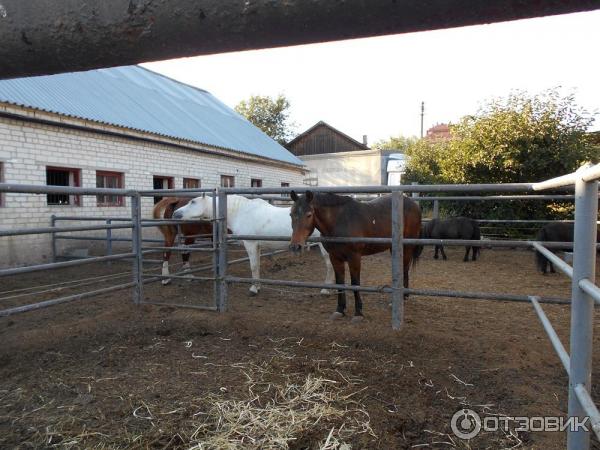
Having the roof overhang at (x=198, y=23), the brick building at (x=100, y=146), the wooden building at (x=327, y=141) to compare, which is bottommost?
the roof overhang at (x=198, y=23)

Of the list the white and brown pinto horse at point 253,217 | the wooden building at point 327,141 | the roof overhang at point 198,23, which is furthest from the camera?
the wooden building at point 327,141

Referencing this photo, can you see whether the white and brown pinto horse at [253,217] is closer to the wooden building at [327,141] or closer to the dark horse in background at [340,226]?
the dark horse in background at [340,226]

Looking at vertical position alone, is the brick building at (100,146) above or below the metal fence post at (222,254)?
above

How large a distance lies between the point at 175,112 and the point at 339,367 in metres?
13.3

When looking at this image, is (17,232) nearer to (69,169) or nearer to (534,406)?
(534,406)

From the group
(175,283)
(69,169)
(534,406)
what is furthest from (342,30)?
(69,169)

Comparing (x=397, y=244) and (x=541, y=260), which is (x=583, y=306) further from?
(x=541, y=260)

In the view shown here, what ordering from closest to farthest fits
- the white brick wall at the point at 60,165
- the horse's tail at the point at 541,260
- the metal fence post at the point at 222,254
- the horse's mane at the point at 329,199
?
the horse's mane at the point at 329,199, the metal fence post at the point at 222,254, the horse's tail at the point at 541,260, the white brick wall at the point at 60,165

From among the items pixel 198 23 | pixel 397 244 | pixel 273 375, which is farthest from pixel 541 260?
pixel 198 23

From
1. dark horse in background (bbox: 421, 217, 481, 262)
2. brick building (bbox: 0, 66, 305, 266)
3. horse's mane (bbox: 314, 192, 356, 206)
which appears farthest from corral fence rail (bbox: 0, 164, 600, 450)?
dark horse in background (bbox: 421, 217, 481, 262)

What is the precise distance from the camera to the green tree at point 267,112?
4075cm

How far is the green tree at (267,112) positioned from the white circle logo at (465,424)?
3932 cm

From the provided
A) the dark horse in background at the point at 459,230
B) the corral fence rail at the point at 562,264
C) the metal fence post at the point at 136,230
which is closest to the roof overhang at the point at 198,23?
the corral fence rail at the point at 562,264

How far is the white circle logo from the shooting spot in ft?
7.48
